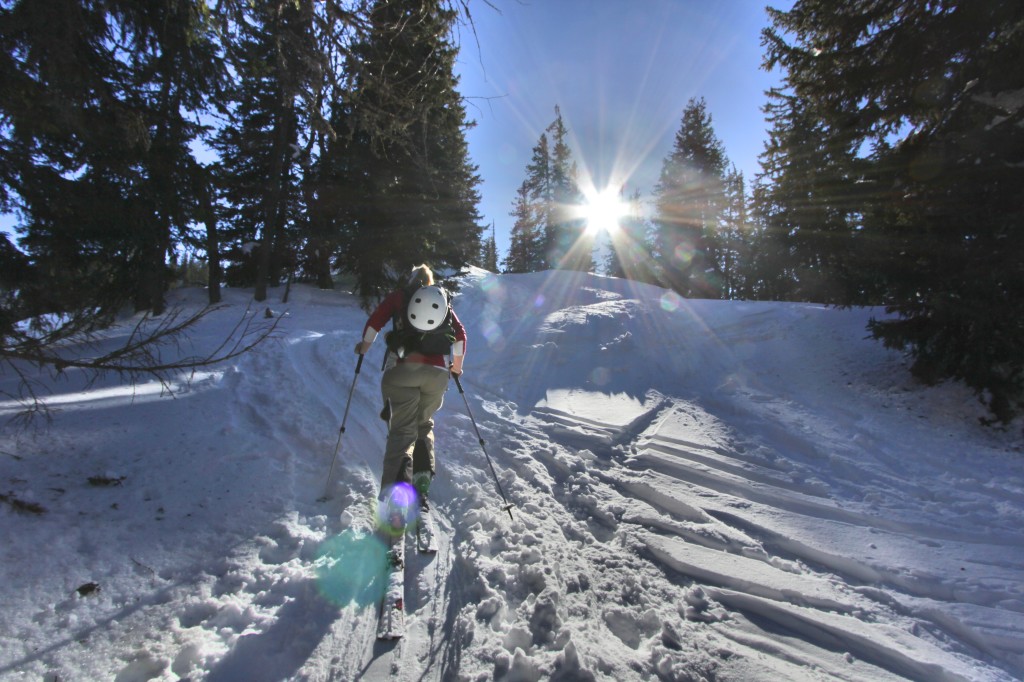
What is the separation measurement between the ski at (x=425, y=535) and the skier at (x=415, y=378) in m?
0.12

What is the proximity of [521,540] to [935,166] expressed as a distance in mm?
8375

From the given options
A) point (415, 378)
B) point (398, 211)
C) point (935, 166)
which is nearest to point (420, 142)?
point (415, 378)

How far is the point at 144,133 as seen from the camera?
388 centimetres

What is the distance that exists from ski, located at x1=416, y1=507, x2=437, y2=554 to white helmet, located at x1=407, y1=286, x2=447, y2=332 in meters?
1.69

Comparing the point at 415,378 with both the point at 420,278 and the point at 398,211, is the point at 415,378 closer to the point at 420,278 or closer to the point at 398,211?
the point at 420,278

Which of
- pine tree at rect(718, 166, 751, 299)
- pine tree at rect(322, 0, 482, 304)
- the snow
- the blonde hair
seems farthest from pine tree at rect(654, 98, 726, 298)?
the blonde hair

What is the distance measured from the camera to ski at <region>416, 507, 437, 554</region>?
Result: 322 cm

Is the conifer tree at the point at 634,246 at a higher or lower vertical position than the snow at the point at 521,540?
higher

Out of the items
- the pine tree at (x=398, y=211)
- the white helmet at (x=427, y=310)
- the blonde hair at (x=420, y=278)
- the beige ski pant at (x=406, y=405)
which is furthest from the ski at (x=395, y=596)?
the pine tree at (x=398, y=211)

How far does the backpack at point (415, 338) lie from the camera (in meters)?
3.82

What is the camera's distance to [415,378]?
3812 mm

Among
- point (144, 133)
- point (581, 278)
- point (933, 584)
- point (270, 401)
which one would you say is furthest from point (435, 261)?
point (933, 584)

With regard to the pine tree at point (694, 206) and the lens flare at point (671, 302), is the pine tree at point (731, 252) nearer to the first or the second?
the pine tree at point (694, 206)

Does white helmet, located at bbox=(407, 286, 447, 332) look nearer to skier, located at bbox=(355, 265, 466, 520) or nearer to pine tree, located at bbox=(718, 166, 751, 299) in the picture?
skier, located at bbox=(355, 265, 466, 520)
